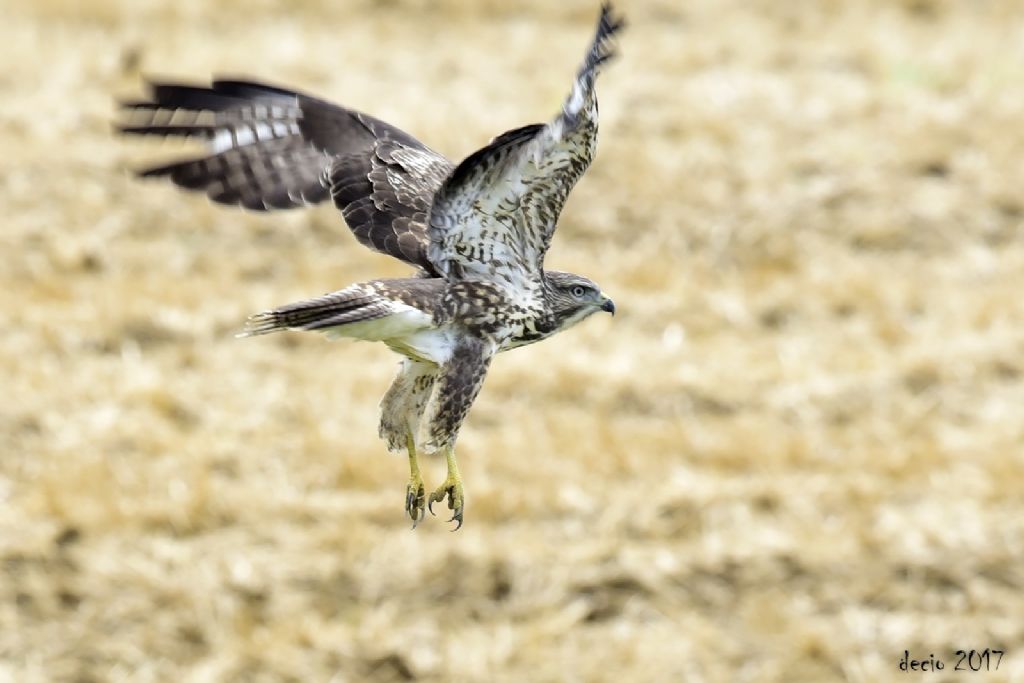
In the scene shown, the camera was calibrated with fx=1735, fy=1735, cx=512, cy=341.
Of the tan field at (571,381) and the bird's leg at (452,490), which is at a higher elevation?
the tan field at (571,381)

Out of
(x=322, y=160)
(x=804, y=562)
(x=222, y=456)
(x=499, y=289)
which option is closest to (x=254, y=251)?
(x=222, y=456)

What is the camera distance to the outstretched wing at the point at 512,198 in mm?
5449

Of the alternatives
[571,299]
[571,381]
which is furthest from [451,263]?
[571,381]

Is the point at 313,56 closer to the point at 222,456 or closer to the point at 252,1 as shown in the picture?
the point at 252,1

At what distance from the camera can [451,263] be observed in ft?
19.3

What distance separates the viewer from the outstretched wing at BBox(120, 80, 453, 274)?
6305 millimetres

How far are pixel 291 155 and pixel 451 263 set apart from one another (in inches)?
55.4

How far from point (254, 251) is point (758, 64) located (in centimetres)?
637

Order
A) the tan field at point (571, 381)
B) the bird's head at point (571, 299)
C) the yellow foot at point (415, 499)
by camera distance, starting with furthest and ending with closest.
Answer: the tan field at point (571, 381) < the bird's head at point (571, 299) < the yellow foot at point (415, 499)

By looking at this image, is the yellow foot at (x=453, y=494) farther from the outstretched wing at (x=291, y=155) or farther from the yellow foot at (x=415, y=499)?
the outstretched wing at (x=291, y=155)

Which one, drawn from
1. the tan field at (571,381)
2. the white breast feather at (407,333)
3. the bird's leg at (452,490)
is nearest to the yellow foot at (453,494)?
the bird's leg at (452,490)

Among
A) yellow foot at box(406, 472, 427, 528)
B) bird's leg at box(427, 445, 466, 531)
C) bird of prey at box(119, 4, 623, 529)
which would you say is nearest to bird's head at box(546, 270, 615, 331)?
bird of prey at box(119, 4, 623, 529)

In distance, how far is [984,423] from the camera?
1505cm

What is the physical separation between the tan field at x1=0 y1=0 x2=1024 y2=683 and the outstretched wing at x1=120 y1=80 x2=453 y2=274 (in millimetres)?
6466
